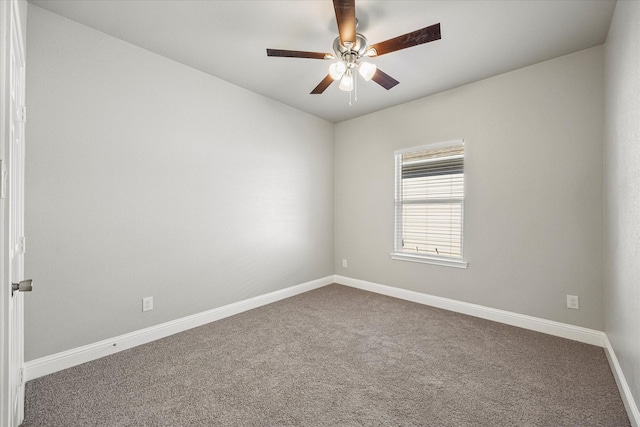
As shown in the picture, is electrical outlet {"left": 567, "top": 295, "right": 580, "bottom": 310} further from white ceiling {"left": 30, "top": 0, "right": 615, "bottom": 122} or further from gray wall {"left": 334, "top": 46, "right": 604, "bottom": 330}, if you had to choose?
white ceiling {"left": 30, "top": 0, "right": 615, "bottom": 122}

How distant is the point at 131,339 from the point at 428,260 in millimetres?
3225

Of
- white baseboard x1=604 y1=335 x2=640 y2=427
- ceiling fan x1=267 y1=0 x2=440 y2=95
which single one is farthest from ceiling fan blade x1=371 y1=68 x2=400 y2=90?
white baseboard x1=604 y1=335 x2=640 y2=427

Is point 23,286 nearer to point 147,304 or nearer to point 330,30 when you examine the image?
point 147,304

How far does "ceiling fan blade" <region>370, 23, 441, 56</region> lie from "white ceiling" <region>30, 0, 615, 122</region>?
0.95ft

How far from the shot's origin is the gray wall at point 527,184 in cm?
256

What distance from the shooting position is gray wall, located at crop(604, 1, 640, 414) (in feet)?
5.13

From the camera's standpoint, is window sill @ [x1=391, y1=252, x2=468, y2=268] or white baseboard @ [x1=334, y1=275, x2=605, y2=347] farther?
window sill @ [x1=391, y1=252, x2=468, y2=268]

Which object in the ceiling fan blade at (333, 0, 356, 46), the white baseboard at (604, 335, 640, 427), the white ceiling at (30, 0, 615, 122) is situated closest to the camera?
the white baseboard at (604, 335, 640, 427)

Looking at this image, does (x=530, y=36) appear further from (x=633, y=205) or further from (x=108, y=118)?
(x=108, y=118)

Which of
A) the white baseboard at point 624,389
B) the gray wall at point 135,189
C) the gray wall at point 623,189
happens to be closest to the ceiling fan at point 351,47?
the gray wall at point 623,189

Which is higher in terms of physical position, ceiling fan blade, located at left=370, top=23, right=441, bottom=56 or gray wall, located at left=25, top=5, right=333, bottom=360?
ceiling fan blade, located at left=370, top=23, right=441, bottom=56

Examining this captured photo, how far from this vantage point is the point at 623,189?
1.83 metres

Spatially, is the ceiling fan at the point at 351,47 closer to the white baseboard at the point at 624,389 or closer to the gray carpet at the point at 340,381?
the gray carpet at the point at 340,381

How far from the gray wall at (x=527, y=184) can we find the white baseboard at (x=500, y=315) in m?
0.06
